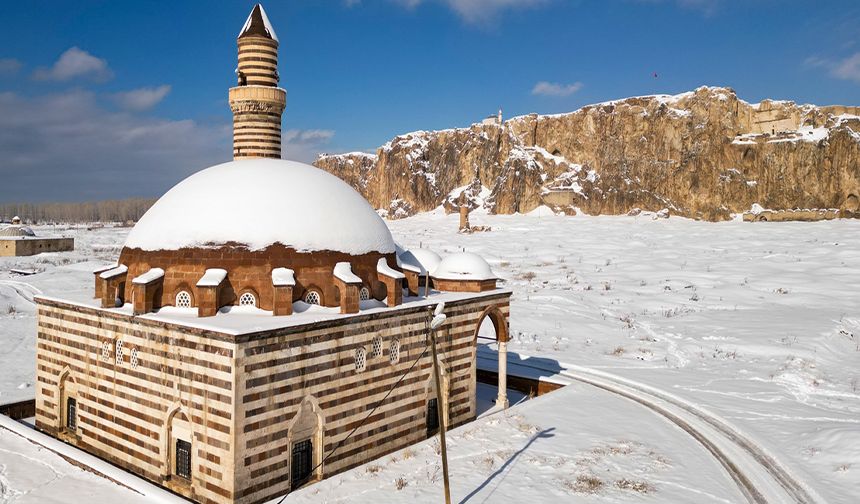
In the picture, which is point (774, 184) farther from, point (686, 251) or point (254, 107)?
point (254, 107)

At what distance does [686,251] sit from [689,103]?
48253mm

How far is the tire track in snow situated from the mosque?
7722 mm

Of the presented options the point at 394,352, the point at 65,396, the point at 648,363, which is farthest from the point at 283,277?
the point at 648,363

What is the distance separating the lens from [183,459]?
14328 millimetres

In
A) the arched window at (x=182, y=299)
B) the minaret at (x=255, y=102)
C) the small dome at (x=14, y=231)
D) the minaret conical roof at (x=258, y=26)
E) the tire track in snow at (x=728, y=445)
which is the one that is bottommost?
the tire track in snow at (x=728, y=445)

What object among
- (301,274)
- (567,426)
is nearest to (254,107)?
(301,274)

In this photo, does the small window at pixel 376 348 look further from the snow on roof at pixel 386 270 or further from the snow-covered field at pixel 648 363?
the snow-covered field at pixel 648 363

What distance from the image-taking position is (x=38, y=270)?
184 ft

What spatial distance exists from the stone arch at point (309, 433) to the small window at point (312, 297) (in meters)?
2.85

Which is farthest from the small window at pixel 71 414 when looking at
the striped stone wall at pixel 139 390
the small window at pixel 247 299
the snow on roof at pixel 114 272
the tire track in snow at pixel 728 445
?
the tire track in snow at pixel 728 445

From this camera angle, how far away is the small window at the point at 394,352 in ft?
54.7

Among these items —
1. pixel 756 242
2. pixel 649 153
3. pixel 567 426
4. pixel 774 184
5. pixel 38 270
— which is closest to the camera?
pixel 567 426

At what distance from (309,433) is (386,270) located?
531 centimetres

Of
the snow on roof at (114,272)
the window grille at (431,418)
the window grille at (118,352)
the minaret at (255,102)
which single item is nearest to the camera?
the window grille at (118,352)
